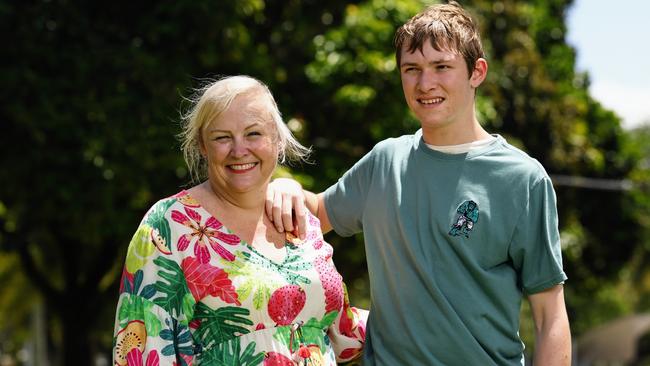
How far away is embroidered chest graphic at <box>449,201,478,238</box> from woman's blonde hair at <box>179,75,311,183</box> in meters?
0.67

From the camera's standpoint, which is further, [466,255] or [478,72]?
[478,72]

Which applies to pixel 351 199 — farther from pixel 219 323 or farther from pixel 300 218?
pixel 219 323

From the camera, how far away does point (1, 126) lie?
11.2 meters

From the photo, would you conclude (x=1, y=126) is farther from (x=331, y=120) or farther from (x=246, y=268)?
(x=246, y=268)

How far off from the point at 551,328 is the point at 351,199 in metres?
0.84

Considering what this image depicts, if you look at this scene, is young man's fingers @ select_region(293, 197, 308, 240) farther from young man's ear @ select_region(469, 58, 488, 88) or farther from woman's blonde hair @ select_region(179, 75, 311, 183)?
young man's ear @ select_region(469, 58, 488, 88)

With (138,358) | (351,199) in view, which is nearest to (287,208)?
(351,199)

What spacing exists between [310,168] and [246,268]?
30.7ft

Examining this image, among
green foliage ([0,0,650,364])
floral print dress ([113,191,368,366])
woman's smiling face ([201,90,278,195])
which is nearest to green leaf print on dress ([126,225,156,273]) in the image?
floral print dress ([113,191,368,366])

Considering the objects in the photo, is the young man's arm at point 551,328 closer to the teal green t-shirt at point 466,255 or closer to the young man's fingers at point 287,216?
the teal green t-shirt at point 466,255

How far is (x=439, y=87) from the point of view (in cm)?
342

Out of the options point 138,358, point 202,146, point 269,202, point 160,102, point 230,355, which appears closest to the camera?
point 138,358

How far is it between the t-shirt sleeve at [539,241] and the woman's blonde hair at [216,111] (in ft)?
2.81

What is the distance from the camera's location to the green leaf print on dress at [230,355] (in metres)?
3.42
